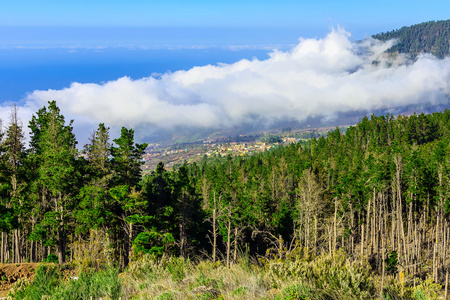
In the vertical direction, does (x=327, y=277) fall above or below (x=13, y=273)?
above

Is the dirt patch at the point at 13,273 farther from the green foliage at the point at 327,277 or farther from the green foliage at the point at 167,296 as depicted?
the green foliage at the point at 327,277

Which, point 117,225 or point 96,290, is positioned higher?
point 96,290

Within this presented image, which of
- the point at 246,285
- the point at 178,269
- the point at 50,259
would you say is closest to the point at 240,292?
the point at 246,285

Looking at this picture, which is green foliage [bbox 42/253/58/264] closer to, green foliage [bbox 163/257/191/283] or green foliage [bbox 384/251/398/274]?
green foliage [bbox 163/257/191/283]

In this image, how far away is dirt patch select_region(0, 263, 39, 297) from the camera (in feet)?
56.2

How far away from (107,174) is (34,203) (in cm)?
602

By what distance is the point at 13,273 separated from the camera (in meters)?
18.2

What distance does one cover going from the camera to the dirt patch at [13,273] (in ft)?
56.2

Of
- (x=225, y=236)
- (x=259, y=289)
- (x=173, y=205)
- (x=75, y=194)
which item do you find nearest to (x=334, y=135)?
(x=225, y=236)

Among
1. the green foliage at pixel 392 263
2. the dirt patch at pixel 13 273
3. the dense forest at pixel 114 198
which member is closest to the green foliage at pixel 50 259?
the dense forest at pixel 114 198

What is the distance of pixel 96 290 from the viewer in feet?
25.5

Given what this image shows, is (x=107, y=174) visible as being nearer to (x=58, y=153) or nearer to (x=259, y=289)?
A: (x=58, y=153)

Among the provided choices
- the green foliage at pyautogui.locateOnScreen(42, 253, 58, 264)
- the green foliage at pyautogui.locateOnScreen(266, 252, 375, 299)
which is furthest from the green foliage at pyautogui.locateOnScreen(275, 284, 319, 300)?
the green foliage at pyautogui.locateOnScreen(42, 253, 58, 264)

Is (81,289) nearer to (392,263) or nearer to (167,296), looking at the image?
(167,296)
